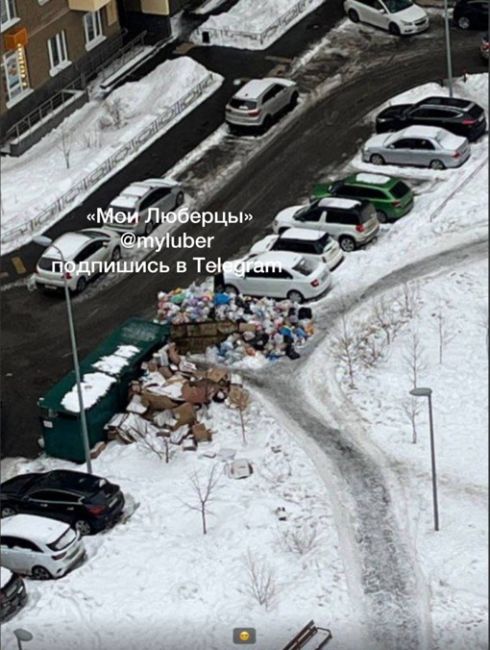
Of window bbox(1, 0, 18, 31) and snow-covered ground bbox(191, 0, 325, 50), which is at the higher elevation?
window bbox(1, 0, 18, 31)

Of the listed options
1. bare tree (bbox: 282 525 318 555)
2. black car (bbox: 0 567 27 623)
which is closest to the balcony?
bare tree (bbox: 282 525 318 555)

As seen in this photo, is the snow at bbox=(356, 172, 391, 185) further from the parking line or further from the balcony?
the balcony

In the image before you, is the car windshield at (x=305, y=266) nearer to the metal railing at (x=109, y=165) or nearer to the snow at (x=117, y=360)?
the snow at (x=117, y=360)

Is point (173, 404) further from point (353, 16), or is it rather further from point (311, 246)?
point (353, 16)

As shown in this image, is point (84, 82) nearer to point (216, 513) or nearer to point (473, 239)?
point (473, 239)

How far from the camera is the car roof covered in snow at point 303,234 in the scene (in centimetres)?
5712

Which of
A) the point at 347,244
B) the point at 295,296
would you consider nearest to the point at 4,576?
the point at 295,296

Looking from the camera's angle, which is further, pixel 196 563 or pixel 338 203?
pixel 338 203

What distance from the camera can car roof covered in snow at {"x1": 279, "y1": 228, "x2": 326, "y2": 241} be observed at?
57.1 metres

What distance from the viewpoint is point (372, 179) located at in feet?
199

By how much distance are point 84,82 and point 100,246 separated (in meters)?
12.5

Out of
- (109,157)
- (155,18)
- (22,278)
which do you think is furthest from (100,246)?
(155,18)

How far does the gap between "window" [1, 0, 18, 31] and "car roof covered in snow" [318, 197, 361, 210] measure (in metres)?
14.7

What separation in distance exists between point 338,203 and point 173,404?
36.7ft
